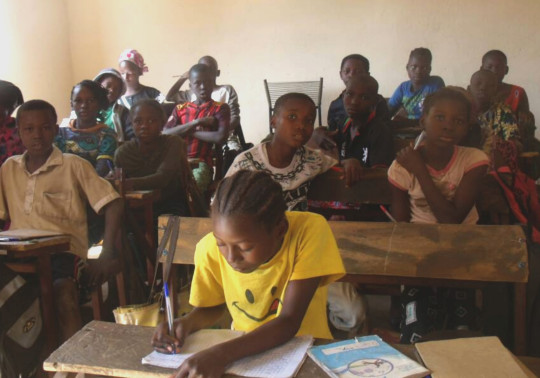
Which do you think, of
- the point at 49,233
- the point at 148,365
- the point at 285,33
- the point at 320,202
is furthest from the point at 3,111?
the point at 285,33

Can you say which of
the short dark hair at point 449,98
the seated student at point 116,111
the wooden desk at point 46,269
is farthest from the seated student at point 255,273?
the seated student at point 116,111

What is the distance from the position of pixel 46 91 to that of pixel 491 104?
523 cm

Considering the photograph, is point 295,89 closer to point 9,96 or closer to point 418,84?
point 418,84

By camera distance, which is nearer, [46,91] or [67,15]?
[46,91]

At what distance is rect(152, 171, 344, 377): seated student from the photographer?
4.06 feet

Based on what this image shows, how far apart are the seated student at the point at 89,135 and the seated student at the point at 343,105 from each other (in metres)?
1.63

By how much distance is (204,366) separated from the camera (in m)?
1.11

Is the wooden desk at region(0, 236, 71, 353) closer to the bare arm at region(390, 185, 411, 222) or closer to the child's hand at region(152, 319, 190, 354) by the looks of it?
the child's hand at region(152, 319, 190, 354)

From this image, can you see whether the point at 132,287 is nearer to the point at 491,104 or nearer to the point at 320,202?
the point at 320,202

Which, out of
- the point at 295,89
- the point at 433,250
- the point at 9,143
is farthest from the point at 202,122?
the point at 433,250

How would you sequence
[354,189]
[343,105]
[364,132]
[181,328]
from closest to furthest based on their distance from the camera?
[181,328], [354,189], [364,132], [343,105]

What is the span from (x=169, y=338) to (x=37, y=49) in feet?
19.8

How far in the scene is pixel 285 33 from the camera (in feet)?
20.6

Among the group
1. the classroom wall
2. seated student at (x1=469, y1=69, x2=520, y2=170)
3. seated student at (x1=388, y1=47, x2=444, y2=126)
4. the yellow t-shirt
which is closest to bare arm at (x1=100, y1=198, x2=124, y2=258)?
the yellow t-shirt
